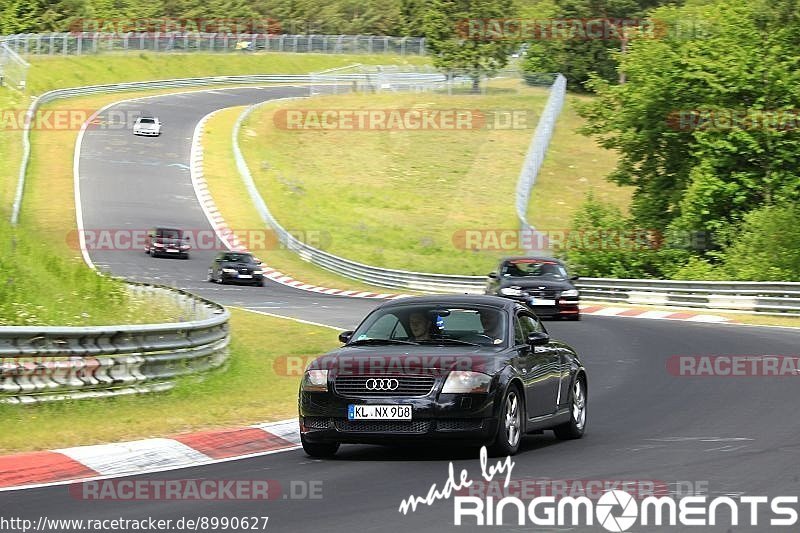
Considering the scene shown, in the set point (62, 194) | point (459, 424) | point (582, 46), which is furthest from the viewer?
point (582, 46)

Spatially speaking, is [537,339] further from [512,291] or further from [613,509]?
[512,291]

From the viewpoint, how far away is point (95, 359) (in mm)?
14922

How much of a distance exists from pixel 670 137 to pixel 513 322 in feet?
124

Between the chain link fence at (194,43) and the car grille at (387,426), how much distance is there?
77.7 meters

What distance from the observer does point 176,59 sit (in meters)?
106

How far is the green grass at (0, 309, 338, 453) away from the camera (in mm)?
13156

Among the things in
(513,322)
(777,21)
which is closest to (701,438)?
(513,322)

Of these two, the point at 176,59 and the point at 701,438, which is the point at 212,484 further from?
the point at 176,59

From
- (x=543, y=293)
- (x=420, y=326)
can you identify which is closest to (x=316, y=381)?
(x=420, y=326)

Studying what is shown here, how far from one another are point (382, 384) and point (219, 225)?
153ft

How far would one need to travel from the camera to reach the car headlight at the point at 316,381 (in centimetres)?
1203
